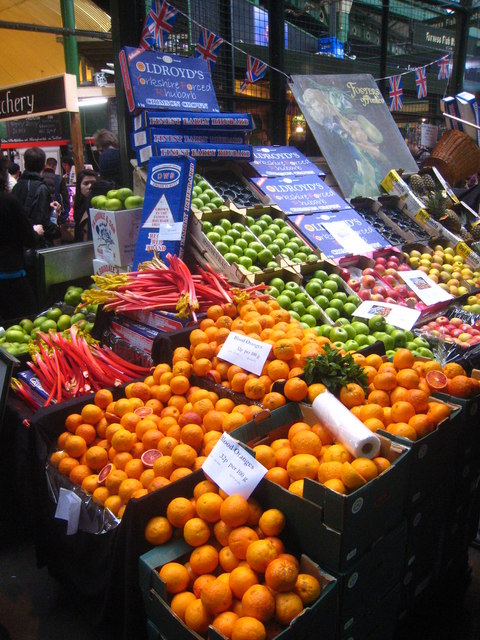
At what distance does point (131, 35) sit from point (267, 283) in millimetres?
2637

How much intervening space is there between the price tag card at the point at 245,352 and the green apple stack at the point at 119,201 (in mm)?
1940

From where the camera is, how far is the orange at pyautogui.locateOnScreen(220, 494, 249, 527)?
5.31 feet

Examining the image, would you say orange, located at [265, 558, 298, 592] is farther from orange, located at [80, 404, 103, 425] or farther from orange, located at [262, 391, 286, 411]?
orange, located at [80, 404, 103, 425]

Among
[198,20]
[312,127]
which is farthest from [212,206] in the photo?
[198,20]

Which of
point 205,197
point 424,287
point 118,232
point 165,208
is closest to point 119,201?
point 118,232

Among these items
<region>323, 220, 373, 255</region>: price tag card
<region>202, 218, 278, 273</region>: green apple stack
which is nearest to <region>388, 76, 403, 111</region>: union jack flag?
<region>323, 220, 373, 255</region>: price tag card

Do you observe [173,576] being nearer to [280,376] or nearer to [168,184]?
[280,376]

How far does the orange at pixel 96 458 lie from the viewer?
7.00 ft

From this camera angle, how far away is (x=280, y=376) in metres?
2.24

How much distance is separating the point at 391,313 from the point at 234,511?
6.75ft

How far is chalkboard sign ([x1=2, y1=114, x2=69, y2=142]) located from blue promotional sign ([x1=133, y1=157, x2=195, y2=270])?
328 inches

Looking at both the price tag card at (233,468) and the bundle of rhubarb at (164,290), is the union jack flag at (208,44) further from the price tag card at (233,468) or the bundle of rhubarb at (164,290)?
the price tag card at (233,468)

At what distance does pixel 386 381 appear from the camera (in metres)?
2.08

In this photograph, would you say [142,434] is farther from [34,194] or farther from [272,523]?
[34,194]
